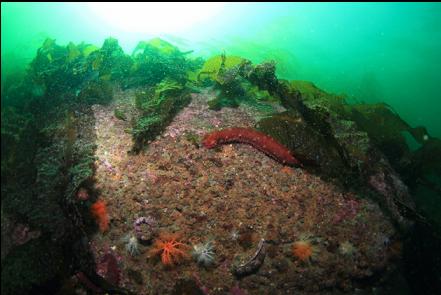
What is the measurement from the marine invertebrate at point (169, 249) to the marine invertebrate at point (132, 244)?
0.20 metres

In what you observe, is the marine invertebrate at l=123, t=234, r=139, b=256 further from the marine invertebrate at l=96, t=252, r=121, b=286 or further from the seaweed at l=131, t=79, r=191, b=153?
the seaweed at l=131, t=79, r=191, b=153

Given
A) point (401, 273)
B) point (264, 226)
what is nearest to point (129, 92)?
point (264, 226)

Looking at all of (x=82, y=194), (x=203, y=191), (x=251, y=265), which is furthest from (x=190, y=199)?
(x=82, y=194)

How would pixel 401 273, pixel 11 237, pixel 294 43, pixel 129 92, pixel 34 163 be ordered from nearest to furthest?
1. pixel 11 237
2. pixel 34 163
3. pixel 401 273
4. pixel 129 92
5. pixel 294 43

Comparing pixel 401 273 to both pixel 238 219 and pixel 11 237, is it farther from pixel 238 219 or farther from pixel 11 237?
pixel 11 237

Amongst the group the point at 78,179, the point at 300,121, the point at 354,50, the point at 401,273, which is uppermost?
the point at 300,121

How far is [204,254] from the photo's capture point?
142 inches

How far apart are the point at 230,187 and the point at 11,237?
107 inches

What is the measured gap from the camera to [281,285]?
3572mm

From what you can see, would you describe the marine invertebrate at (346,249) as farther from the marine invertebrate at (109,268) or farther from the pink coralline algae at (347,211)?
the marine invertebrate at (109,268)

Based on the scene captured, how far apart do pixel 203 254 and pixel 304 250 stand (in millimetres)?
1329

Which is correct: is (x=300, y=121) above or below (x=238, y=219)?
above

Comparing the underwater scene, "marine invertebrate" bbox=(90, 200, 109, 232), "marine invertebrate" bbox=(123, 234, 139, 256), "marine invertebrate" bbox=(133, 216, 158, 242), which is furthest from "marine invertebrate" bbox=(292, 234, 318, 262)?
"marine invertebrate" bbox=(90, 200, 109, 232)

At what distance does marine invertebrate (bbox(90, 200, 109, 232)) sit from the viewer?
3812 millimetres
